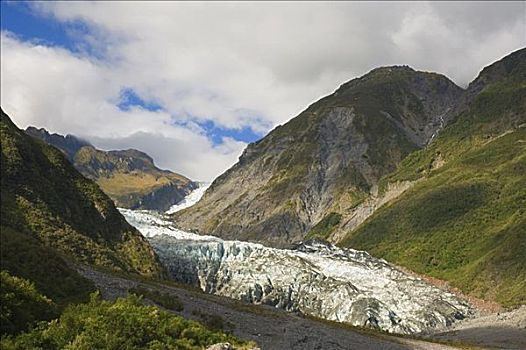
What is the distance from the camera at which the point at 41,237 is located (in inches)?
1916

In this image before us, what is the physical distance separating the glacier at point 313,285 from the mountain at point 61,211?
52.2 feet

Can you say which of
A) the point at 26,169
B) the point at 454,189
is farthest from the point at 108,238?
the point at 454,189

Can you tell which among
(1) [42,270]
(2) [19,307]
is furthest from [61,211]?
(2) [19,307]

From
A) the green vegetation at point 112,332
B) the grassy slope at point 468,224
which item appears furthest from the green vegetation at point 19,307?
the grassy slope at point 468,224

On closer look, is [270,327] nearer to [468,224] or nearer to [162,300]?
[162,300]

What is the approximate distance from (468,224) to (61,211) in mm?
96270

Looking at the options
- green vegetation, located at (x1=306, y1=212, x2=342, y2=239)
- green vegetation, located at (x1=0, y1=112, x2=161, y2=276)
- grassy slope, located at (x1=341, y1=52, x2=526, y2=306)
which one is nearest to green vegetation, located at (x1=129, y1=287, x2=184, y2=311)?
green vegetation, located at (x1=0, y1=112, x2=161, y2=276)

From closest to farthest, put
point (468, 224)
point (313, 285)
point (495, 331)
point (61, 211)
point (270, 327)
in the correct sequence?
point (270, 327), point (61, 211), point (495, 331), point (313, 285), point (468, 224)

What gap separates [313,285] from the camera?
7456cm

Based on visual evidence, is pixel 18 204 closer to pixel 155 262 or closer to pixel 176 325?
pixel 155 262

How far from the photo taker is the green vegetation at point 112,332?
1630 centimetres

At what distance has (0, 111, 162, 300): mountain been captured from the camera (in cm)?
4997

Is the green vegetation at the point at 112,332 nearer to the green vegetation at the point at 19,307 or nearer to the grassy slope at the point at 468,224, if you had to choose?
the green vegetation at the point at 19,307

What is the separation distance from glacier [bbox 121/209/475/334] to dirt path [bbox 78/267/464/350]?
25.4 meters
